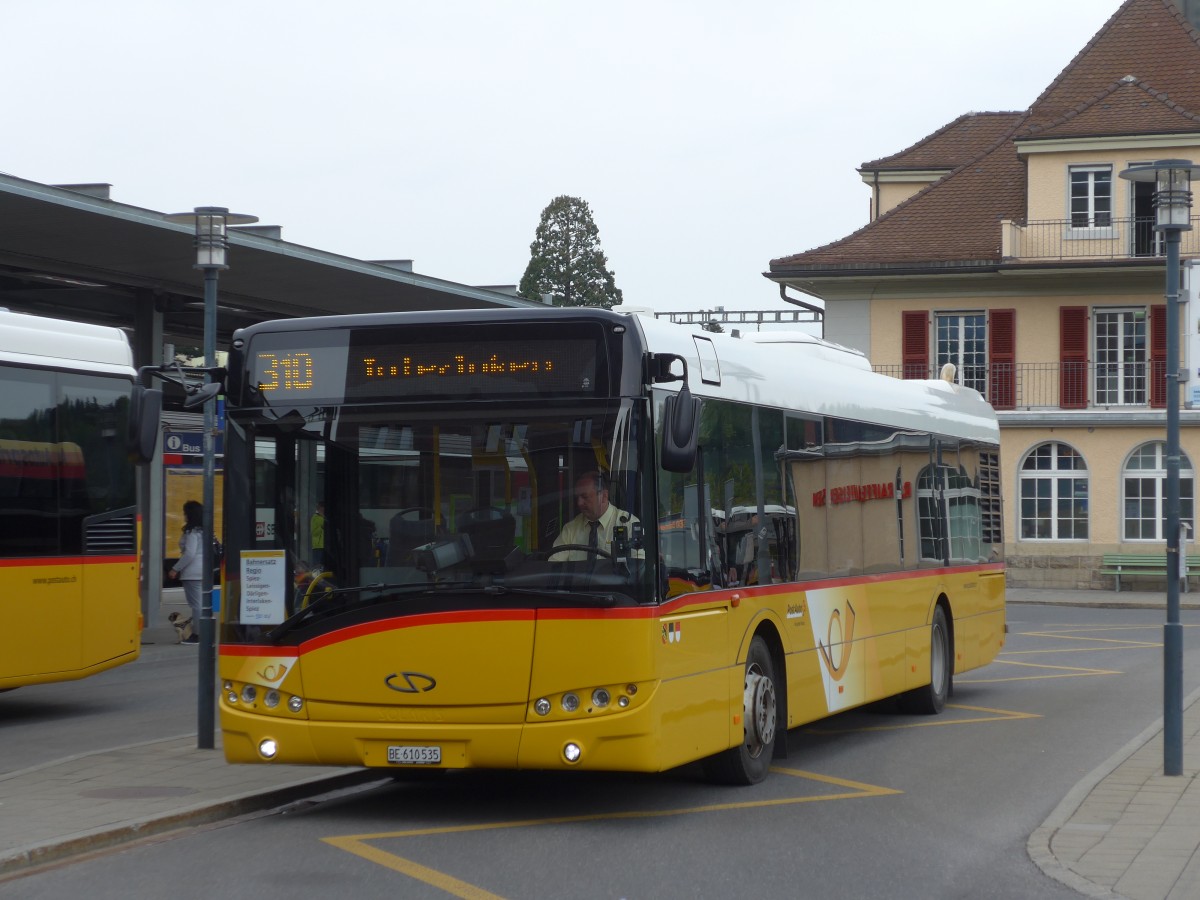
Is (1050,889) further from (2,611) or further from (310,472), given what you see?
(2,611)

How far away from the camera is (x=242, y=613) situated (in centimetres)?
971

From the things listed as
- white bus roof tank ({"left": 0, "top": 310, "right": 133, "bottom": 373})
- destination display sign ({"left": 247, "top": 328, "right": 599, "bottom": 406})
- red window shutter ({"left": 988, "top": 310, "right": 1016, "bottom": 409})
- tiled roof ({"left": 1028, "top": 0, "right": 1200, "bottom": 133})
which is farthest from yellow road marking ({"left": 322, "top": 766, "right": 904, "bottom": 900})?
tiled roof ({"left": 1028, "top": 0, "right": 1200, "bottom": 133})

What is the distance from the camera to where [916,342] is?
151 feet

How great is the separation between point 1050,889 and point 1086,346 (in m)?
38.9

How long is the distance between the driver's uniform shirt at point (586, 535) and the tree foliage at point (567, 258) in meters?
81.9

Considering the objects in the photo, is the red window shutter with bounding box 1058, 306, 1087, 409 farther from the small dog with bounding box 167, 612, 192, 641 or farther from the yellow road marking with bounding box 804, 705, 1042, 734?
the yellow road marking with bounding box 804, 705, 1042, 734

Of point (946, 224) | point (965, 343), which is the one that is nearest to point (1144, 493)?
point (965, 343)

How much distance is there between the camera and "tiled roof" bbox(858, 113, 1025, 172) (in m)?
54.5

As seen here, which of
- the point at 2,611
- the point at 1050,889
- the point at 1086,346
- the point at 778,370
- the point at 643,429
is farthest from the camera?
the point at 1086,346

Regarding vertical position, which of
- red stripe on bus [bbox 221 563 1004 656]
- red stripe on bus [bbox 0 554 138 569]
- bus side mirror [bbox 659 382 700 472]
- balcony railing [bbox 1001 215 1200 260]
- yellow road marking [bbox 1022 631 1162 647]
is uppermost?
balcony railing [bbox 1001 215 1200 260]

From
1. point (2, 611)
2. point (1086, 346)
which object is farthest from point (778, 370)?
point (1086, 346)

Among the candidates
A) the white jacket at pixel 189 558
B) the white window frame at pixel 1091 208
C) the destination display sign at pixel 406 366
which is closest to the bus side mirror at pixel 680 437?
the destination display sign at pixel 406 366

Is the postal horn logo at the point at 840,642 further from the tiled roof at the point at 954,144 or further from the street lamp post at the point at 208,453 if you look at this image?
the tiled roof at the point at 954,144

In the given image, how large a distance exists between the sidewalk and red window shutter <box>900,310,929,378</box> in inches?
1317
